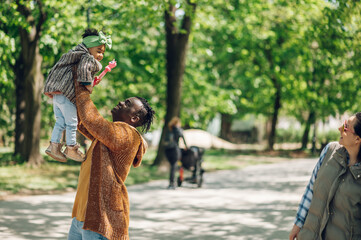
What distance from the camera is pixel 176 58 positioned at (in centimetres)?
1808

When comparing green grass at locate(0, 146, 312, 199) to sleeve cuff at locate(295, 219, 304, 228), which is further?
green grass at locate(0, 146, 312, 199)

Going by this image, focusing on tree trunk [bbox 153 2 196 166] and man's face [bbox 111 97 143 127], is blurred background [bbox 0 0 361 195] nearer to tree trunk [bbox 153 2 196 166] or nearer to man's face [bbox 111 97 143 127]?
tree trunk [bbox 153 2 196 166]

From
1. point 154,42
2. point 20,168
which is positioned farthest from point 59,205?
point 154,42

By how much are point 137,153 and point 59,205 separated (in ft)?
23.9

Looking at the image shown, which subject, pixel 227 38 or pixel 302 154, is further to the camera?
pixel 302 154

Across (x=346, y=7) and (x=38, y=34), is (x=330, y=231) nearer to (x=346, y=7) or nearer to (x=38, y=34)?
(x=346, y=7)

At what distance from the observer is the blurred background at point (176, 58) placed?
13.2 metres

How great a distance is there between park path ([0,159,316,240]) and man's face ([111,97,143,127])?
4437 millimetres

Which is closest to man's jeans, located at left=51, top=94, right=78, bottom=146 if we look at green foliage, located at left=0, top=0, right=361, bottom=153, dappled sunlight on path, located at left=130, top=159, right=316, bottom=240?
dappled sunlight on path, located at left=130, top=159, right=316, bottom=240

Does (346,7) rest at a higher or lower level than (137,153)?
higher

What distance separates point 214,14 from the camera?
18406 millimetres

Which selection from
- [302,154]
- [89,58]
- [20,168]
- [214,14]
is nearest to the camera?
[89,58]

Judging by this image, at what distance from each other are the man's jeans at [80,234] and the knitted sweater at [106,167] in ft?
0.18

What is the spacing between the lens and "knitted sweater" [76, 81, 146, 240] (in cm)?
310
